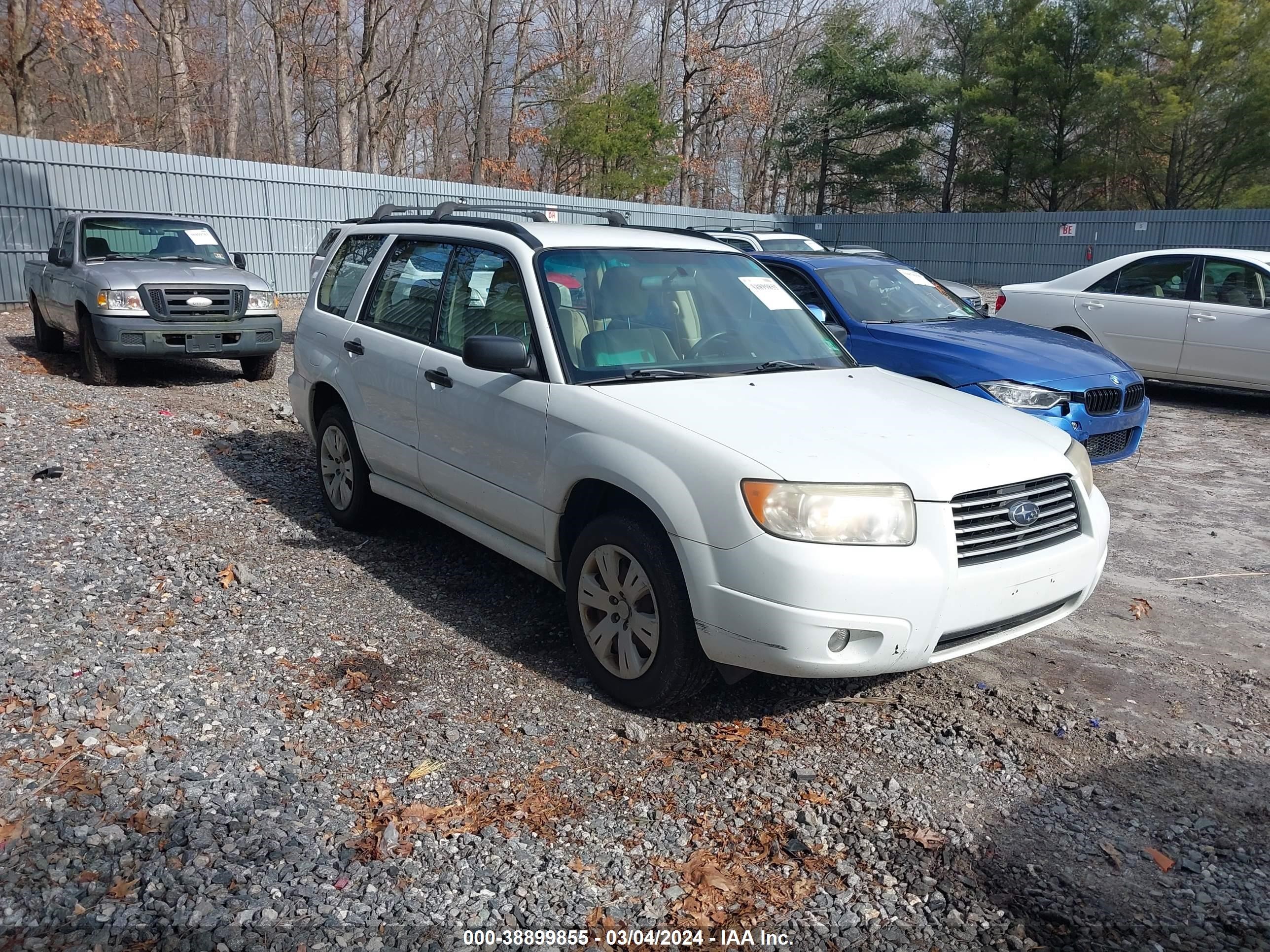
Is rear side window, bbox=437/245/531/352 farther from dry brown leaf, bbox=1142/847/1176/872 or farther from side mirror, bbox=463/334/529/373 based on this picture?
dry brown leaf, bbox=1142/847/1176/872

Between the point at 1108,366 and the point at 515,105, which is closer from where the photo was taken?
the point at 1108,366

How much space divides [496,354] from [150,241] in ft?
27.5

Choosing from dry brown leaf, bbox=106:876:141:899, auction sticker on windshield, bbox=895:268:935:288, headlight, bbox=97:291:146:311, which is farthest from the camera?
headlight, bbox=97:291:146:311

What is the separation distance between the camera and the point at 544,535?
13.9 ft

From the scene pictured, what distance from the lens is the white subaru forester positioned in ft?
11.1

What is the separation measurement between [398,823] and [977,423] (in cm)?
265

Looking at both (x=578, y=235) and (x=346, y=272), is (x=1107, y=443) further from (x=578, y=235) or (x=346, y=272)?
(x=346, y=272)

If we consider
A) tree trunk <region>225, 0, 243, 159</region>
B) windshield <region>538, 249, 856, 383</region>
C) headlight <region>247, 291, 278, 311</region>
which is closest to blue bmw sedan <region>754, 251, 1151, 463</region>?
windshield <region>538, 249, 856, 383</region>

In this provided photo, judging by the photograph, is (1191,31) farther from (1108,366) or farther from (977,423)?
(977,423)

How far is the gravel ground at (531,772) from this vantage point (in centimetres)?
279

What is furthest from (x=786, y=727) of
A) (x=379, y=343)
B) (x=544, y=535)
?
(x=379, y=343)

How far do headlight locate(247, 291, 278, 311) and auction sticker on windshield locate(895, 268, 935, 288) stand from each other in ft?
20.7

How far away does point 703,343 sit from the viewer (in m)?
4.61

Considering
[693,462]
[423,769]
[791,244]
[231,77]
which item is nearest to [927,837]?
[693,462]
